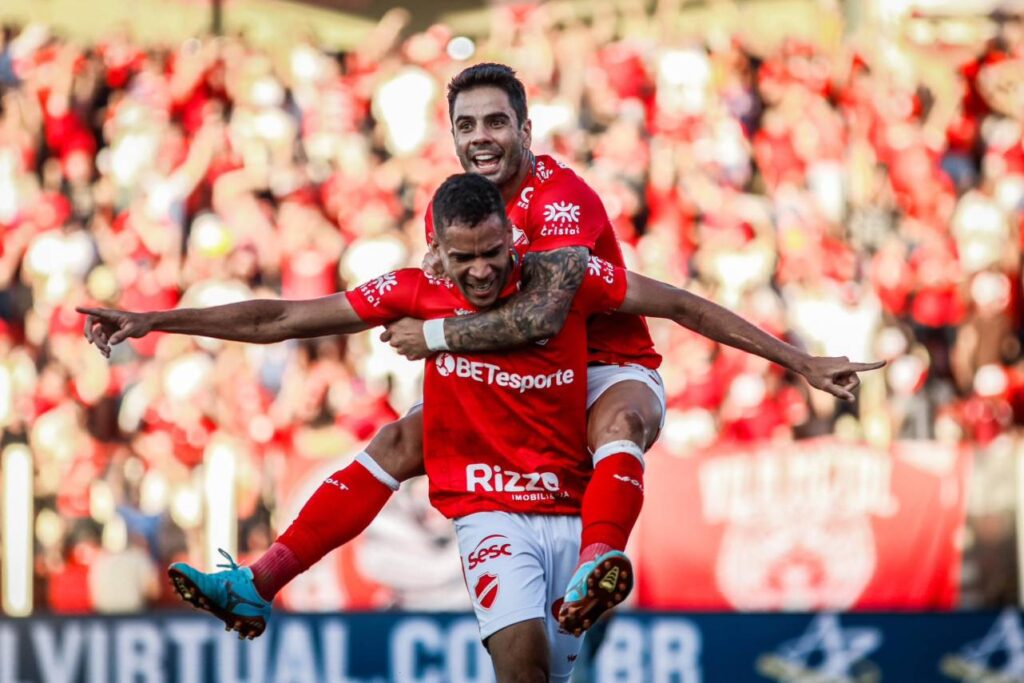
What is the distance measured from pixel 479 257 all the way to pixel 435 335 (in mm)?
398

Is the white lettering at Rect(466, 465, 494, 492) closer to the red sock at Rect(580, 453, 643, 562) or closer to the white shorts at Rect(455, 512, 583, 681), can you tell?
the white shorts at Rect(455, 512, 583, 681)

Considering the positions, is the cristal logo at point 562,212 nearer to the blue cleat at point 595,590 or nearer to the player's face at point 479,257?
the player's face at point 479,257

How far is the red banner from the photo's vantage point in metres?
10.4

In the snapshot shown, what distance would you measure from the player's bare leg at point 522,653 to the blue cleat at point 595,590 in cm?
38

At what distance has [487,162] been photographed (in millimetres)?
6230

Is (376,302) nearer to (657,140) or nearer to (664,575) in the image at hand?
(664,575)

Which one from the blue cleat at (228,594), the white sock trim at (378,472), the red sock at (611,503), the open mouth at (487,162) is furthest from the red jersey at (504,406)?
the blue cleat at (228,594)

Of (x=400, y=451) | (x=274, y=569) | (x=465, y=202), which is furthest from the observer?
(x=400, y=451)

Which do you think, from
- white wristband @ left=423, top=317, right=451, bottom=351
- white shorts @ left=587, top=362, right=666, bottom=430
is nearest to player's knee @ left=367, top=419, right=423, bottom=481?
white wristband @ left=423, top=317, right=451, bottom=351

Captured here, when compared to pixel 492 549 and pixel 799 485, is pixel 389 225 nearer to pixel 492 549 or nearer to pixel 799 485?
pixel 799 485

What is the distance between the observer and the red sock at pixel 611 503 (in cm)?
561

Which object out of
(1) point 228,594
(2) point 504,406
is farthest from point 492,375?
(1) point 228,594

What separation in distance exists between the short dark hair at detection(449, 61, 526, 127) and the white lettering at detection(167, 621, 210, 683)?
15.2 feet

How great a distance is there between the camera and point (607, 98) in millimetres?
14406
